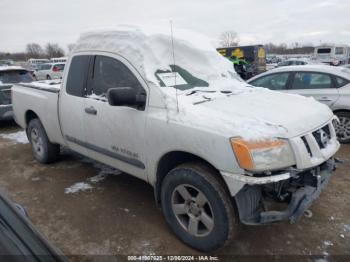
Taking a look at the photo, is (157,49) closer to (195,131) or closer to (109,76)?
(109,76)

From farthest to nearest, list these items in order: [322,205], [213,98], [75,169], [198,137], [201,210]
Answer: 1. [75,169]
2. [322,205]
3. [213,98]
4. [201,210]
5. [198,137]

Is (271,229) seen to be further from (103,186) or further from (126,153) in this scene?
(103,186)

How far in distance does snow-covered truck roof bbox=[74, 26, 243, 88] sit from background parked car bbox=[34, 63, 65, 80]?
60.8 ft

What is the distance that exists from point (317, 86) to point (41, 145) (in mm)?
5246

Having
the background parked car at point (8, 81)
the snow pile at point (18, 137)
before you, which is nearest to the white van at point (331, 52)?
the background parked car at point (8, 81)

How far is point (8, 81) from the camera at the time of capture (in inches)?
322

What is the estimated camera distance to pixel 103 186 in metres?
4.34

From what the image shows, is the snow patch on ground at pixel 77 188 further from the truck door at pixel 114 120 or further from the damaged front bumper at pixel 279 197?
the damaged front bumper at pixel 279 197

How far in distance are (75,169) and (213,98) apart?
292cm

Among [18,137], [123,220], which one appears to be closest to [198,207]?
[123,220]

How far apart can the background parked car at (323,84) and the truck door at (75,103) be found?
4.23 metres

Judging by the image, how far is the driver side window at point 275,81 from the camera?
6516mm

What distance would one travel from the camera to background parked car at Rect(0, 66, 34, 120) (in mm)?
7730

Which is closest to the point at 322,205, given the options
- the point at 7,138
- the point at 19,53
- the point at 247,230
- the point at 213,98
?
the point at 247,230
